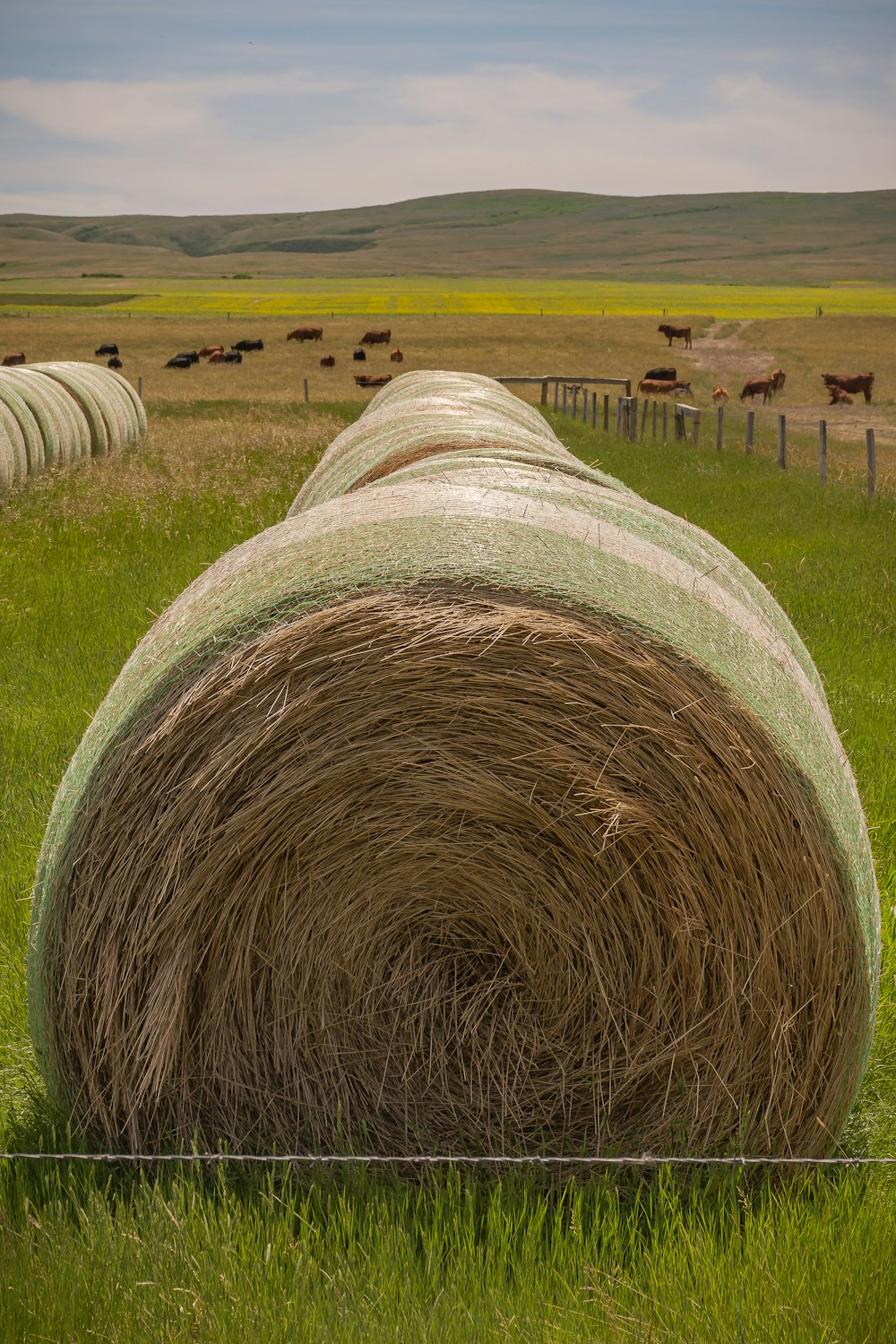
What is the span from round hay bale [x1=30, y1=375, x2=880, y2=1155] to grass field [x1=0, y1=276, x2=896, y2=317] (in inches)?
2878

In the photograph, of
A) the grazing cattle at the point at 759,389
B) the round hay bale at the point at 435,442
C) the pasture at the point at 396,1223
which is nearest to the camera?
the pasture at the point at 396,1223

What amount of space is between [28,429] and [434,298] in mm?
81816

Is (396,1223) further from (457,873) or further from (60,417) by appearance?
(60,417)

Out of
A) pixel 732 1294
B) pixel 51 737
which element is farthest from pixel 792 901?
pixel 51 737

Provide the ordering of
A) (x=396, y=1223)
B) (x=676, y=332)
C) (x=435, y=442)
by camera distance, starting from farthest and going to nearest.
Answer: (x=676, y=332) → (x=435, y=442) → (x=396, y=1223)

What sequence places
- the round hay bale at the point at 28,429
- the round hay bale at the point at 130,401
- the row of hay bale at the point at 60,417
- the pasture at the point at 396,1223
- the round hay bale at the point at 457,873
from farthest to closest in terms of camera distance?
1. the round hay bale at the point at 130,401
2. the round hay bale at the point at 28,429
3. the row of hay bale at the point at 60,417
4. the round hay bale at the point at 457,873
5. the pasture at the point at 396,1223

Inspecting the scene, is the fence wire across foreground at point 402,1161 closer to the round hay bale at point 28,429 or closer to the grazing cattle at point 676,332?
the round hay bale at point 28,429

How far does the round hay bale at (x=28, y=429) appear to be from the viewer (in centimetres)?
1559

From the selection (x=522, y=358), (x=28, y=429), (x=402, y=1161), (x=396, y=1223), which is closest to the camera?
(x=396, y=1223)

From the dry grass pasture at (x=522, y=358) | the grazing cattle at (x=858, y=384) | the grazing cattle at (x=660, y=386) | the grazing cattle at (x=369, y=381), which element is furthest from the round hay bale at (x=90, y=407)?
the grazing cattle at (x=858, y=384)

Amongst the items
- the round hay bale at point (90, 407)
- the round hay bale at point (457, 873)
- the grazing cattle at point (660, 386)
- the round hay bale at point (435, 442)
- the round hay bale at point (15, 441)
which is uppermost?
the grazing cattle at point (660, 386)

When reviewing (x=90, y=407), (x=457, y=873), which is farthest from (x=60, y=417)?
(x=457, y=873)

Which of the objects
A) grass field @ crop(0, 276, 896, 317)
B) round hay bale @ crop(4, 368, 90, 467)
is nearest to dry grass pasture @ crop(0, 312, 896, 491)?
round hay bale @ crop(4, 368, 90, 467)

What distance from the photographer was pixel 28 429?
15695 mm
